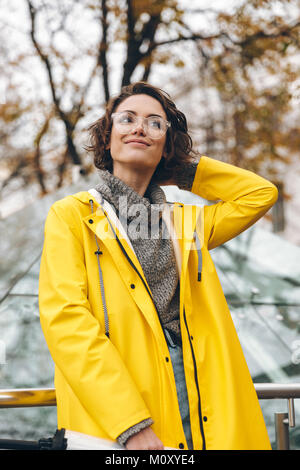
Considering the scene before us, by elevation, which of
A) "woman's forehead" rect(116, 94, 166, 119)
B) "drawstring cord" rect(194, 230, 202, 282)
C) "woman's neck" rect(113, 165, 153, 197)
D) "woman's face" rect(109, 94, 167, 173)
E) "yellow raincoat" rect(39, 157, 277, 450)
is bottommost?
"yellow raincoat" rect(39, 157, 277, 450)

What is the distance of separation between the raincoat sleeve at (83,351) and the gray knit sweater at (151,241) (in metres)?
0.27

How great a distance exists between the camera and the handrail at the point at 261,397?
186cm

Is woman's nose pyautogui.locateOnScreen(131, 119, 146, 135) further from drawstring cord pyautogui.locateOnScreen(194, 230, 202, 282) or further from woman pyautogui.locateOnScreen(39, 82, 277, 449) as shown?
drawstring cord pyautogui.locateOnScreen(194, 230, 202, 282)

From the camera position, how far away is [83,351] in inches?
57.9

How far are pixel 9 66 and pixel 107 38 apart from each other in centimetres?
326

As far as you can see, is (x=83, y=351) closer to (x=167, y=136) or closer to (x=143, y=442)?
(x=143, y=442)

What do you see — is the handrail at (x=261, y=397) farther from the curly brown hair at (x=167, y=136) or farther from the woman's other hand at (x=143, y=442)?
the curly brown hair at (x=167, y=136)

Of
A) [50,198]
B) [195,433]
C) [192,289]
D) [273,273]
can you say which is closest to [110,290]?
[192,289]

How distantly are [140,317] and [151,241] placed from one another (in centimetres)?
33

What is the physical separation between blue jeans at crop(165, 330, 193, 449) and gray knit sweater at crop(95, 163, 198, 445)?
8 cm

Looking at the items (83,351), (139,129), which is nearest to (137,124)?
(139,129)

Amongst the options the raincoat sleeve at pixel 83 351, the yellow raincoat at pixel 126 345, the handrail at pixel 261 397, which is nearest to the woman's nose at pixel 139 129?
the yellow raincoat at pixel 126 345

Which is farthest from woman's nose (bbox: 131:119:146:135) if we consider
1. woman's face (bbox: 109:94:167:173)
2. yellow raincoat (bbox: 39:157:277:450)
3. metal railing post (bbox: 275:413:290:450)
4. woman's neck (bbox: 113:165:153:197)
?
metal railing post (bbox: 275:413:290:450)

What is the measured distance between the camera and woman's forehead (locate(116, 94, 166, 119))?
2.09 m
